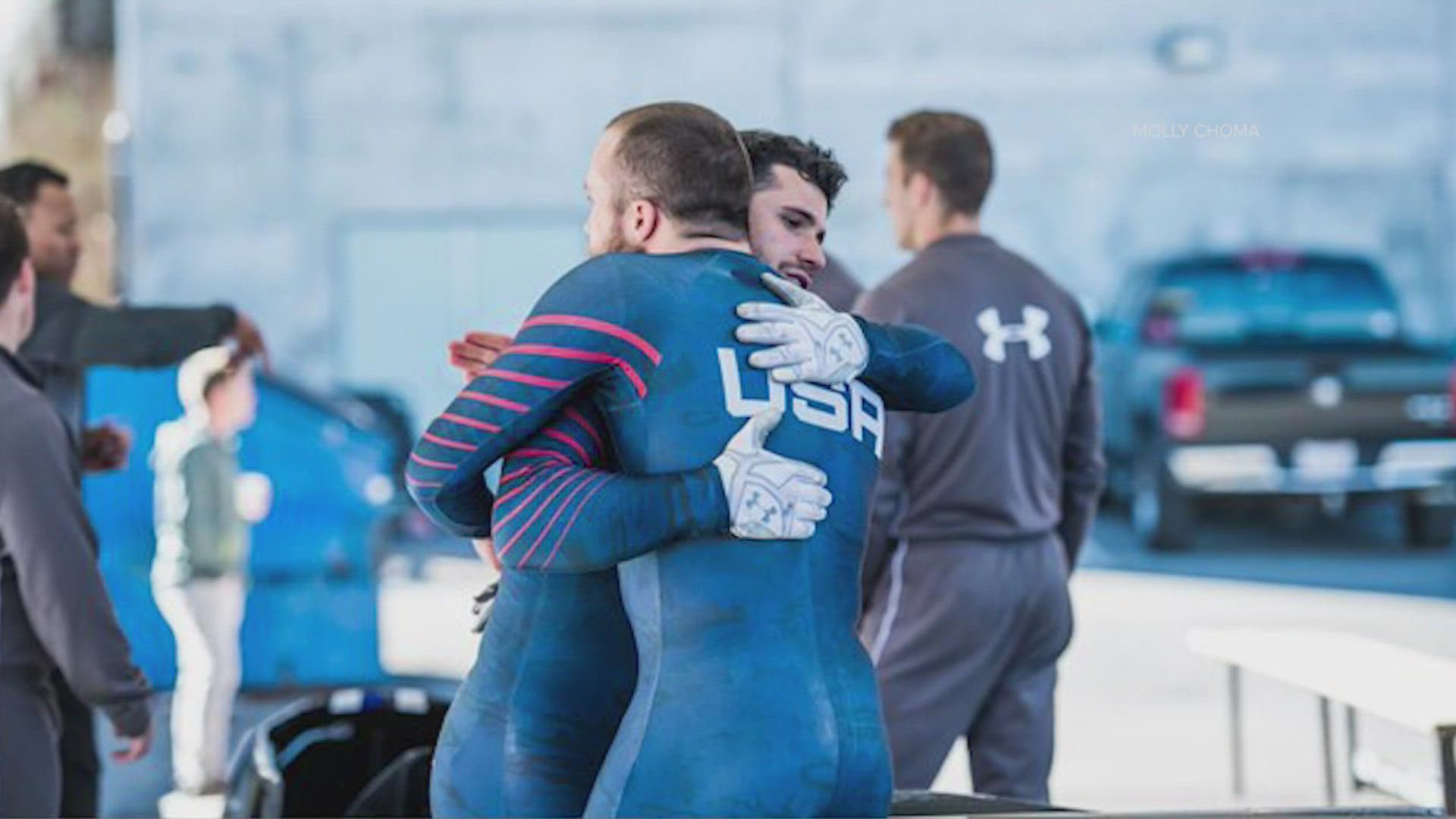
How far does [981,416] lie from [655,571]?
222 centimetres

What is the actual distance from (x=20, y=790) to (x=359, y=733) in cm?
100

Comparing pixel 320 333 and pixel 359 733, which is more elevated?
pixel 320 333

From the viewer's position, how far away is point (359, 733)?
16.3ft

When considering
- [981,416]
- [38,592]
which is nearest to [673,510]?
[38,592]

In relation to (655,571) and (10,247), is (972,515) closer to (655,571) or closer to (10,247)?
(10,247)

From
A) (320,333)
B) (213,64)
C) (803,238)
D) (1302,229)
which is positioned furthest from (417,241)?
(803,238)

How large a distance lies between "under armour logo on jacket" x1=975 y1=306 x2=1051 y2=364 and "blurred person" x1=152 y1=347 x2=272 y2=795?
277 centimetres

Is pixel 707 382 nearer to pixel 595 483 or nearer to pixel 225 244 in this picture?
pixel 595 483

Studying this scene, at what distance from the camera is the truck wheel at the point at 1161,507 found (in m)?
13.4

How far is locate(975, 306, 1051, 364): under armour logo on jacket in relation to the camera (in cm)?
490

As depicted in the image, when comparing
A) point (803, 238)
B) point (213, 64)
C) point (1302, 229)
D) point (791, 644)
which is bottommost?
point (791, 644)

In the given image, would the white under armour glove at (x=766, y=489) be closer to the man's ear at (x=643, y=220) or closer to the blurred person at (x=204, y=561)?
the man's ear at (x=643, y=220)

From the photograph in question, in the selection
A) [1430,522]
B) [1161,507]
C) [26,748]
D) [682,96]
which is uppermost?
[682,96]

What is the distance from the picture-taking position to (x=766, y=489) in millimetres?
2717
